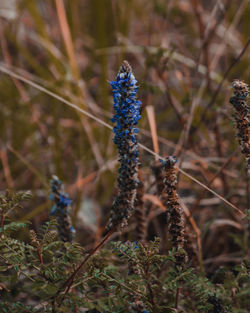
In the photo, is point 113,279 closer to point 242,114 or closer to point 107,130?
point 242,114

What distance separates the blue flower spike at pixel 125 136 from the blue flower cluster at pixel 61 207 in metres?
0.31

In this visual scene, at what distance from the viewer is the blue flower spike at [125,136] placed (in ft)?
3.46

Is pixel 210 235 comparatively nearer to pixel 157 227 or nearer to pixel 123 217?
pixel 157 227

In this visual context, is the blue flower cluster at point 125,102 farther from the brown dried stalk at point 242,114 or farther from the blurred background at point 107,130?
the blurred background at point 107,130

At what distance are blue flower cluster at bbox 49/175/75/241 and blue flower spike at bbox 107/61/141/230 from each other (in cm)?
31

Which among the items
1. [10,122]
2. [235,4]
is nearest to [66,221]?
[10,122]

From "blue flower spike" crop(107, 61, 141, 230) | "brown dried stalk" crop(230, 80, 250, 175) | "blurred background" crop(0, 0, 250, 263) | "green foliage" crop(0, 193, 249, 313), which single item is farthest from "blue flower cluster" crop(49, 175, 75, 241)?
"blurred background" crop(0, 0, 250, 263)

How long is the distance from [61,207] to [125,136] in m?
0.44

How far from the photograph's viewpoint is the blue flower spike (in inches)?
41.5

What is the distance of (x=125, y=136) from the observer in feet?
3.54

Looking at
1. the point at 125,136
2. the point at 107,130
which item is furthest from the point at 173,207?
the point at 107,130

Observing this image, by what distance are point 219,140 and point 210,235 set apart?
0.60m

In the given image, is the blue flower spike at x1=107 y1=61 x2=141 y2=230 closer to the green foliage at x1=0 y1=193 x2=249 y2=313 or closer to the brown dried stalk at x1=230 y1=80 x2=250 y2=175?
the green foliage at x1=0 y1=193 x2=249 y2=313

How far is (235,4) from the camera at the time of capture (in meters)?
4.11
